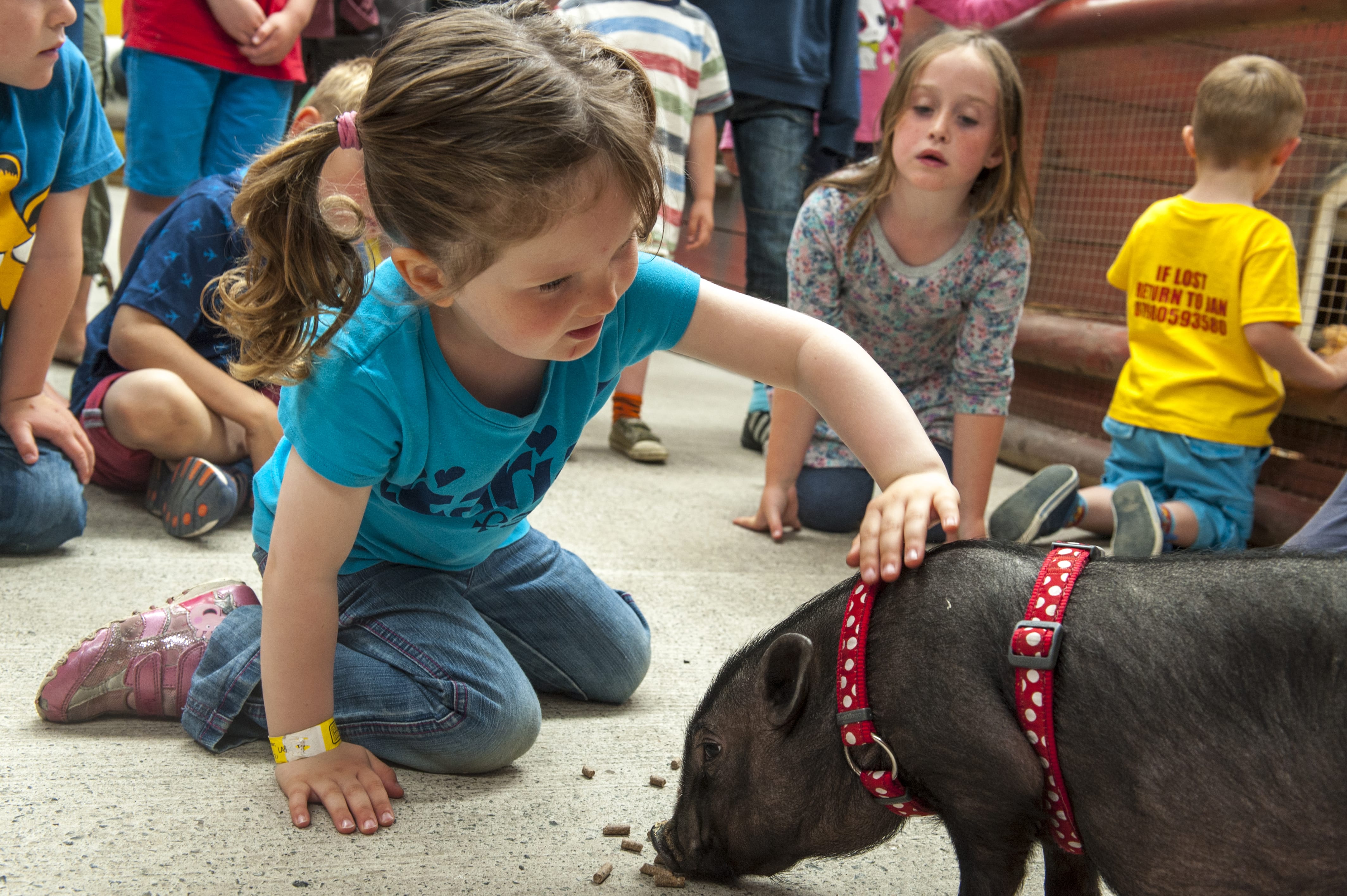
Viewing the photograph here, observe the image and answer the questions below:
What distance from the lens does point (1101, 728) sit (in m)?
1.27

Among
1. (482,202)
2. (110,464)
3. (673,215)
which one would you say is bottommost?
(110,464)

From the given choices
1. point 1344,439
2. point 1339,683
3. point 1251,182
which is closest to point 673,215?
point 1251,182

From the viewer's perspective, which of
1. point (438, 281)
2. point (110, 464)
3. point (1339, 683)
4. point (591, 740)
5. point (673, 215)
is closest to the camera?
point (1339, 683)

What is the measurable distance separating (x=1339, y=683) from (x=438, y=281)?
1.21 m

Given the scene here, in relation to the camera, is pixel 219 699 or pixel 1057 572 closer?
pixel 1057 572

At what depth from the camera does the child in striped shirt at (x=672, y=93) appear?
402 centimetres

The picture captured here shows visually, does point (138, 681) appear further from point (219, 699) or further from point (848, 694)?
point (848, 694)

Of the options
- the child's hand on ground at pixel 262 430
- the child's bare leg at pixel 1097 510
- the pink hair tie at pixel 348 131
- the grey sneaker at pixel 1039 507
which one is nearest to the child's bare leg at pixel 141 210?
the child's hand on ground at pixel 262 430

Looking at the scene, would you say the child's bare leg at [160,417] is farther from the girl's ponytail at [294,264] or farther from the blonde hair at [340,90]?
the girl's ponytail at [294,264]

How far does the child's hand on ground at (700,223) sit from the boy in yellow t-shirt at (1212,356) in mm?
1631

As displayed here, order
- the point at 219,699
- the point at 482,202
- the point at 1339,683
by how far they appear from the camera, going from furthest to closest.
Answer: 1. the point at 219,699
2. the point at 482,202
3. the point at 1339,683

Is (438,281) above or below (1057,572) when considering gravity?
above

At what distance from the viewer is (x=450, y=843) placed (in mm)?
1701

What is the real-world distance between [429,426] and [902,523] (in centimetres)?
75
